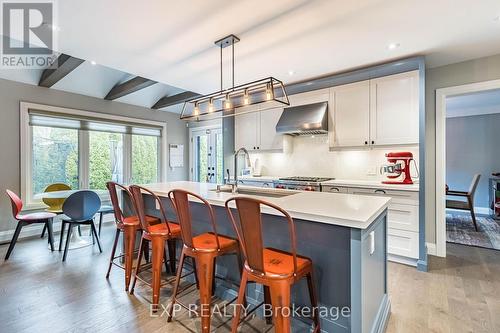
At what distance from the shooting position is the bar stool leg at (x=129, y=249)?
2.42 meters

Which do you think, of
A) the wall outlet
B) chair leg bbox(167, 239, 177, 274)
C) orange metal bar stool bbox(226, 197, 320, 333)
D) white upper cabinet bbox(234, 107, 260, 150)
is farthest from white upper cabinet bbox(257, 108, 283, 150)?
orange metal bar stool bbox(226, 197, 320, 333)

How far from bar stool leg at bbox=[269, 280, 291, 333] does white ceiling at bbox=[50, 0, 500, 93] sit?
207 cm

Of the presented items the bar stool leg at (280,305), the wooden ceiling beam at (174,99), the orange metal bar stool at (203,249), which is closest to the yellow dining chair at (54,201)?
the wooden ceiling beam at (174,99)

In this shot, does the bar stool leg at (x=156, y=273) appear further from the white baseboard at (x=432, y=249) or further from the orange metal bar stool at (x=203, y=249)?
the white baseboard at (x=432, y=249)

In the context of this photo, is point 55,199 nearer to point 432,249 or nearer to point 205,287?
point 205,287

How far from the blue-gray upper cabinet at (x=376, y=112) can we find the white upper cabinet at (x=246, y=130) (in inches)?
58.9

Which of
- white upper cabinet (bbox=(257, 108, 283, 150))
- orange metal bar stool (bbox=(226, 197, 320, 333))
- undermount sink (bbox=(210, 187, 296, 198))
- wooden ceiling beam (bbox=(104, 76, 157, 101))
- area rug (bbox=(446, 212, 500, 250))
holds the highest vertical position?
wooden ceiling beam (bbox=(104, 76, 157, 101))

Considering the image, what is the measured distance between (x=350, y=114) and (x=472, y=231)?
3138 millimetres

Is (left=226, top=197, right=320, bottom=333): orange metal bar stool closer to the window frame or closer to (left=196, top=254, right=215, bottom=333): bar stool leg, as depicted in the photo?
(left=196, top=254, right=215, bottom=333): bar stool leg

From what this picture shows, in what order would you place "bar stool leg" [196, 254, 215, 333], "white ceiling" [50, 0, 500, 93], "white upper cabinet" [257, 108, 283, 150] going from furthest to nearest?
"white upper cabinet" [257, 108, 283, 150]
"white ceiling" [50, 0, 500, 93]
"bar stool leg" [196, 254, 215, 333]

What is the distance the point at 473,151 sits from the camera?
622 cm

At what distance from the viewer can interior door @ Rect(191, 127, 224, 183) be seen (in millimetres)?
6184

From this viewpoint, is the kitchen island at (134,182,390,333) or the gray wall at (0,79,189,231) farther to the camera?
the gray wall at (0,79,189,231)

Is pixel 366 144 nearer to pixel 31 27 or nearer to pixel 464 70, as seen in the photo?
pixel 464 70
